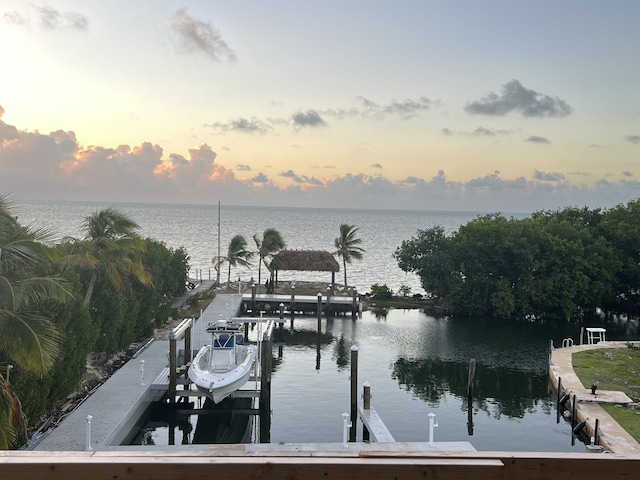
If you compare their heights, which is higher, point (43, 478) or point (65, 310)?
point (43, 478)

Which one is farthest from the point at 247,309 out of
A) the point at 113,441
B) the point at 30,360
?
the point at 30,360

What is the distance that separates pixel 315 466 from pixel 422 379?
29396mm

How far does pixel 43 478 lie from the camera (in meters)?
2.73

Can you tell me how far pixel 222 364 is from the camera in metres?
24.4

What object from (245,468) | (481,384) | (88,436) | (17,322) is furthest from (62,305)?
(245,468)

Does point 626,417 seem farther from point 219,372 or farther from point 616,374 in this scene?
point 219,372

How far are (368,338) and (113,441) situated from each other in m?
23.9

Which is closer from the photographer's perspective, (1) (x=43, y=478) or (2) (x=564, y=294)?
(1) (x=43, y=478)

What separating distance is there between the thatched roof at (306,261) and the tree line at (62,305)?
15.5 metres

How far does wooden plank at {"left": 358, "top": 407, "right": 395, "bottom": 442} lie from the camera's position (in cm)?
1959

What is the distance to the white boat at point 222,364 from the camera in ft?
73.6

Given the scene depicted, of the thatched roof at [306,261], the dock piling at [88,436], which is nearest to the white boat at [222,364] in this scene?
the dock piling at [88,436]

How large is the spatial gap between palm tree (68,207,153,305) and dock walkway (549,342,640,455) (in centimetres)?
2016

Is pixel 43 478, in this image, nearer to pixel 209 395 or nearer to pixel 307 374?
pixel 209 395
